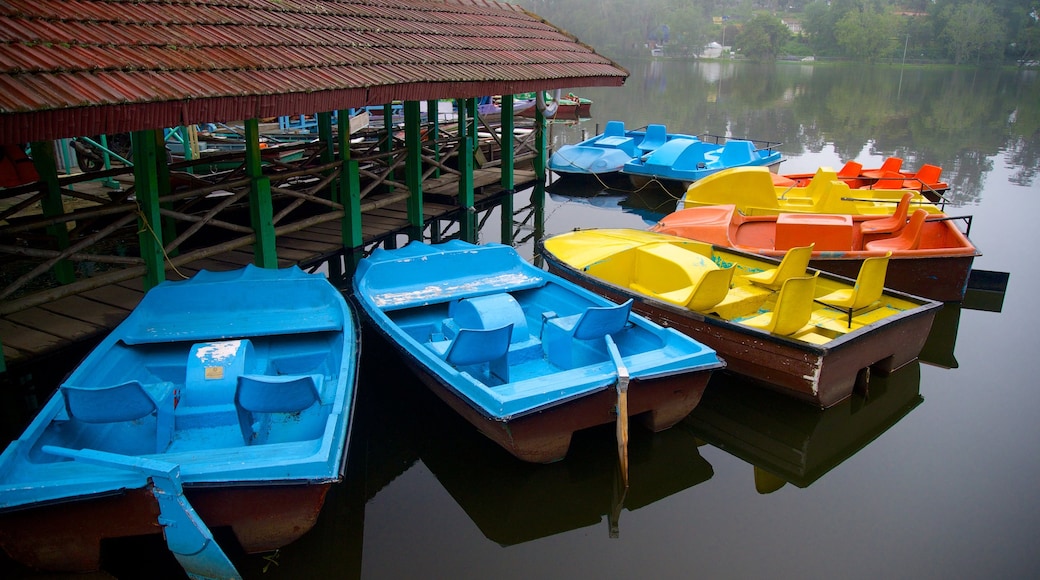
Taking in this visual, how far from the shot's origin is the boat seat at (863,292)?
21.9 feet

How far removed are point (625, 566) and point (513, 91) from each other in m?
6.72

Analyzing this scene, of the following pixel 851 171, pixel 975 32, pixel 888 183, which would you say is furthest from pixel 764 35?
pixel 888 183

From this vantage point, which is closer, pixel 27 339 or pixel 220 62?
pixel 27 339

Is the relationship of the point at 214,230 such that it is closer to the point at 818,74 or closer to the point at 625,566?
the point at 625,566

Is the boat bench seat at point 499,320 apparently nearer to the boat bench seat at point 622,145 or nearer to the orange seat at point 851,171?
the orange seat at point 851,171

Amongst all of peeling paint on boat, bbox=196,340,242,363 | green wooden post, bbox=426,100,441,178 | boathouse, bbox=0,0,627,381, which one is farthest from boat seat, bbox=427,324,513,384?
green wooden post, bbox=426,100,441,178

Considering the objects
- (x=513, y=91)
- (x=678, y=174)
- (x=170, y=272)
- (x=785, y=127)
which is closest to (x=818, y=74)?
(x=785, y=127)

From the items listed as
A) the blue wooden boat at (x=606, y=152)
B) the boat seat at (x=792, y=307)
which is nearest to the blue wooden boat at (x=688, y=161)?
the blue wooden boat at (x=606, y=152)

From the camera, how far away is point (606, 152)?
17344 millimetres

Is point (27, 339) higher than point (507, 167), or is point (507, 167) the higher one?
point (507, 167)

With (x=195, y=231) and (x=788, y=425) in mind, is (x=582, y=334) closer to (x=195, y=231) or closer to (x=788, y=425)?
(x=788, y=425)

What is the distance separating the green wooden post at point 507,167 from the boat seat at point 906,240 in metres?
5.47

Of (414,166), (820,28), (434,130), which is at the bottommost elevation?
(414,166)

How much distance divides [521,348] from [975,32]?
64.1 metres
